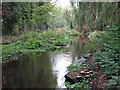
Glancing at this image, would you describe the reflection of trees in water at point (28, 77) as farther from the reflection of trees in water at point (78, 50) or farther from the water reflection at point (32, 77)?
the reflection of trees in water at point (78, 50)

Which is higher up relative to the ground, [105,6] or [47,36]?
[105,6]

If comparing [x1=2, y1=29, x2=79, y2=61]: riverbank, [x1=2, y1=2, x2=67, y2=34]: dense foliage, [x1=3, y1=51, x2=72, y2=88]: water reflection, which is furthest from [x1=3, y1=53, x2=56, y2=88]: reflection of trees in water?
[x1=2, y1=2, x2=67, y2=34]: dense foliage

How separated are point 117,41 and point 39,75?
8.40 feet

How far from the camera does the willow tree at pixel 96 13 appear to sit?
3426 millimetres

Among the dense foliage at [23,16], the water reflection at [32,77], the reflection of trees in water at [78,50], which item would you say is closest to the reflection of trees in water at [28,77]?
the water reflection at [32,77]

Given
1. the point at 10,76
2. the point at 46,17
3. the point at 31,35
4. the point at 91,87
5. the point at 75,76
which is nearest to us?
the point at 91,87

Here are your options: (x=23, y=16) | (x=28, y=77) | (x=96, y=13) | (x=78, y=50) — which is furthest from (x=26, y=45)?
(x=96, y=13)

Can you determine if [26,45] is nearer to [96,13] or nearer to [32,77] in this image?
[32,77]

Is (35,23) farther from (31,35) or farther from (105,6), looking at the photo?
(105,6)

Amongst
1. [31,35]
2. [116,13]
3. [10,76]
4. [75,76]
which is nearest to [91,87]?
[75,76]

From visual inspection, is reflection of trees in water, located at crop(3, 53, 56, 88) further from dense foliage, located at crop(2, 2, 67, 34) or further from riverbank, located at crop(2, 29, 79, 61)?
dense foliage, located at crop(2, 2, 67, 34)

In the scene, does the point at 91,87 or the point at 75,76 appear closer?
the point at 91,87

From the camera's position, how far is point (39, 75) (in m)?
3.89

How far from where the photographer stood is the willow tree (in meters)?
3.43
